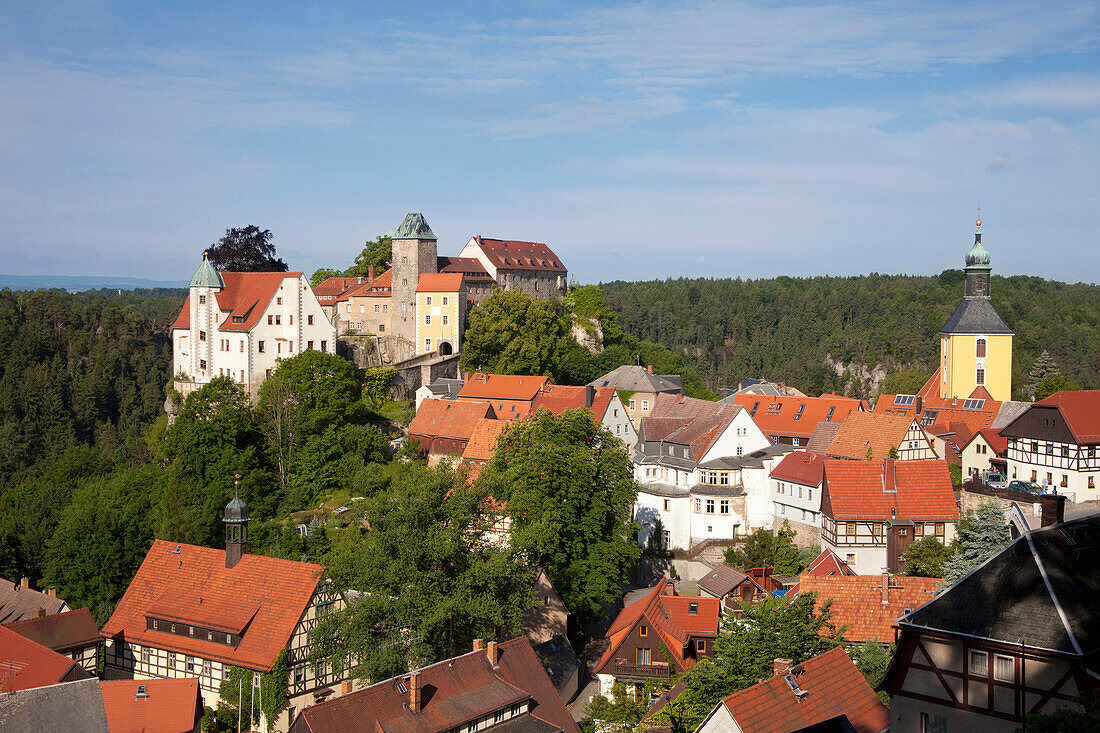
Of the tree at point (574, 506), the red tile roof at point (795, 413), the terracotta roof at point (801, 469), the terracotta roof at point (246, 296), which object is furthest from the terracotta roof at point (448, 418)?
the terracotta roof at point (801, 469)

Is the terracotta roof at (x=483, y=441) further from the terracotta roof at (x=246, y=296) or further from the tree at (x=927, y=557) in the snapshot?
the tree at (x=927, y=557)

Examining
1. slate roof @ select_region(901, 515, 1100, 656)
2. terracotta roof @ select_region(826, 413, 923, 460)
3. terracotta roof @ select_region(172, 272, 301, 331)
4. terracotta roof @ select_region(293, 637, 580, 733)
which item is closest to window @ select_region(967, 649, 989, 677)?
slate roof @ select_region(901, 515, 1100, 656)

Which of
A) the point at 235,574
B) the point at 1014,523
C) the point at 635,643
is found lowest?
the point at 635,643

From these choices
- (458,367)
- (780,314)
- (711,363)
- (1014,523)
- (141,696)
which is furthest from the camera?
(780,314)

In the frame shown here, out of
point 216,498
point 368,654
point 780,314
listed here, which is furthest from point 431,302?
point 780,314

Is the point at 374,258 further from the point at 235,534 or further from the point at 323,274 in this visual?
the point at 235,534

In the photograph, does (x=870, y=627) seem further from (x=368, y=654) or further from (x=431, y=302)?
(x=431, y=302)
